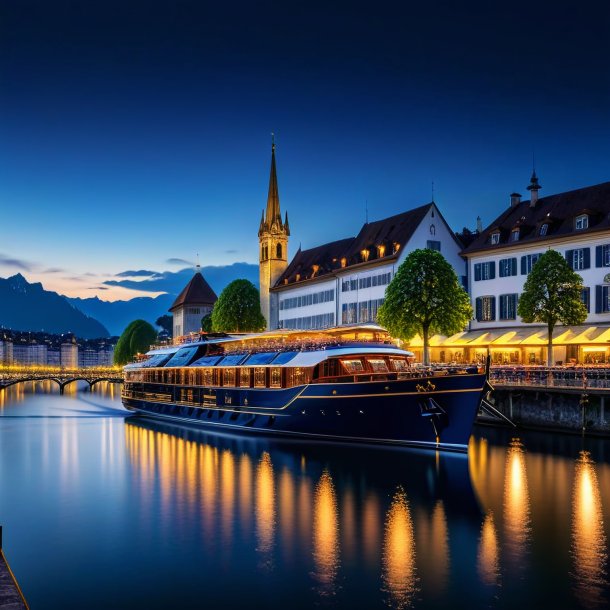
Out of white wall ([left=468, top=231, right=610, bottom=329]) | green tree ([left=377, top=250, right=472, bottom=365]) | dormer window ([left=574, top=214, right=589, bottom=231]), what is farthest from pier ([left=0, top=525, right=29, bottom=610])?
dormer window ([left=574, top=214, right=589, bottom=231])

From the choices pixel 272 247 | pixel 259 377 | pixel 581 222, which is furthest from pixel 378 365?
pixel 272 247

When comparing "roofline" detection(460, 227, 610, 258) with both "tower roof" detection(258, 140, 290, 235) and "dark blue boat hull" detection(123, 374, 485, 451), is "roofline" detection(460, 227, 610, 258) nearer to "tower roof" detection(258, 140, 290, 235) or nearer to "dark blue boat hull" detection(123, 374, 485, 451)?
"dark blue boat hull" detection(123, 374, 485, 451)

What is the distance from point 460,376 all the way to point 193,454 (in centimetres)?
1686

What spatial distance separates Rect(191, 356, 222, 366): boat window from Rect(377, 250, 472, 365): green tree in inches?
597

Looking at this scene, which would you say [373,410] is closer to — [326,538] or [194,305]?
[326,538]

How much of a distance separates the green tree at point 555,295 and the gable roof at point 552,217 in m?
5.17

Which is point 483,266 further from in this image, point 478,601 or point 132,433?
point 478,601

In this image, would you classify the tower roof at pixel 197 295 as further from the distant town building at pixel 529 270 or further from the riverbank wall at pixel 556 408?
the riverbank wall at pixel 556 408

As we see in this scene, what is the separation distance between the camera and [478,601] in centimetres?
2058

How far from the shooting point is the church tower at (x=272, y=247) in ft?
369

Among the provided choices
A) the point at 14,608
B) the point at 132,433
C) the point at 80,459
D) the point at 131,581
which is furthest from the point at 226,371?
the point at 14,608

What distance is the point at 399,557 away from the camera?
2452 centimetres

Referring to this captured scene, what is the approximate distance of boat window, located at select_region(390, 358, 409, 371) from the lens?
1886 inches

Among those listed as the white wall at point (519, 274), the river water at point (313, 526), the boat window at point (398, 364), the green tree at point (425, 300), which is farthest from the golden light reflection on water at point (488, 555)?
the green tree at point (425, 300)
